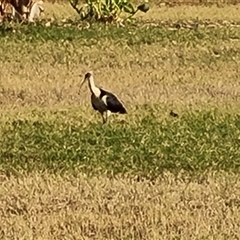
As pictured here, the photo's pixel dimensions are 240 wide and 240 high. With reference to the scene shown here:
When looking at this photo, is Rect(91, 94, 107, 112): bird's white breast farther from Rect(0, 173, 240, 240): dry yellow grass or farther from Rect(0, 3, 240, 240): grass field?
Rect(0, 173, 240, 240): dry yellow grass

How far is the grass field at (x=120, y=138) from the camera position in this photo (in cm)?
755

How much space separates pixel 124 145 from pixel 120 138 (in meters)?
0.35

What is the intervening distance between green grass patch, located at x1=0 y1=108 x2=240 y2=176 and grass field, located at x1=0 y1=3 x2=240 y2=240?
0.01m

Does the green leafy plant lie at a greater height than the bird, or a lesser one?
lesser

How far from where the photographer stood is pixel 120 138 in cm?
1060

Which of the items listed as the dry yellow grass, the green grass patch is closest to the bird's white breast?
the green grass patch

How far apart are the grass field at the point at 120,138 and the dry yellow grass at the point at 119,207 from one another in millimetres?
10

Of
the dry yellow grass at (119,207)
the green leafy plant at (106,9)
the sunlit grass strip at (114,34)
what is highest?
the dry yellow grass at (119,207)

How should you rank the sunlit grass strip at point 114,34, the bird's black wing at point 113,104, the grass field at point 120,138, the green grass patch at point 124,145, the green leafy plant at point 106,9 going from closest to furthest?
the grass field at point 120,138
the green grass patch at point 124,145
the bird's black wing at point 113,104
the sunlit grass strip at point 114,34
the green leafy plant at point 106,9

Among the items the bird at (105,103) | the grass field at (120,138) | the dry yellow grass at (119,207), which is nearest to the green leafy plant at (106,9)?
the grass field at (120,138)

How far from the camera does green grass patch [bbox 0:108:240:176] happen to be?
945 centimetres

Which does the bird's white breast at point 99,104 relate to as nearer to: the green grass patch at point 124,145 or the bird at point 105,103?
the bird at point 105,103

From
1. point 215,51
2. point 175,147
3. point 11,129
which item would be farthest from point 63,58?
point 175,147

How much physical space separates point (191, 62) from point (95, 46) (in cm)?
210
